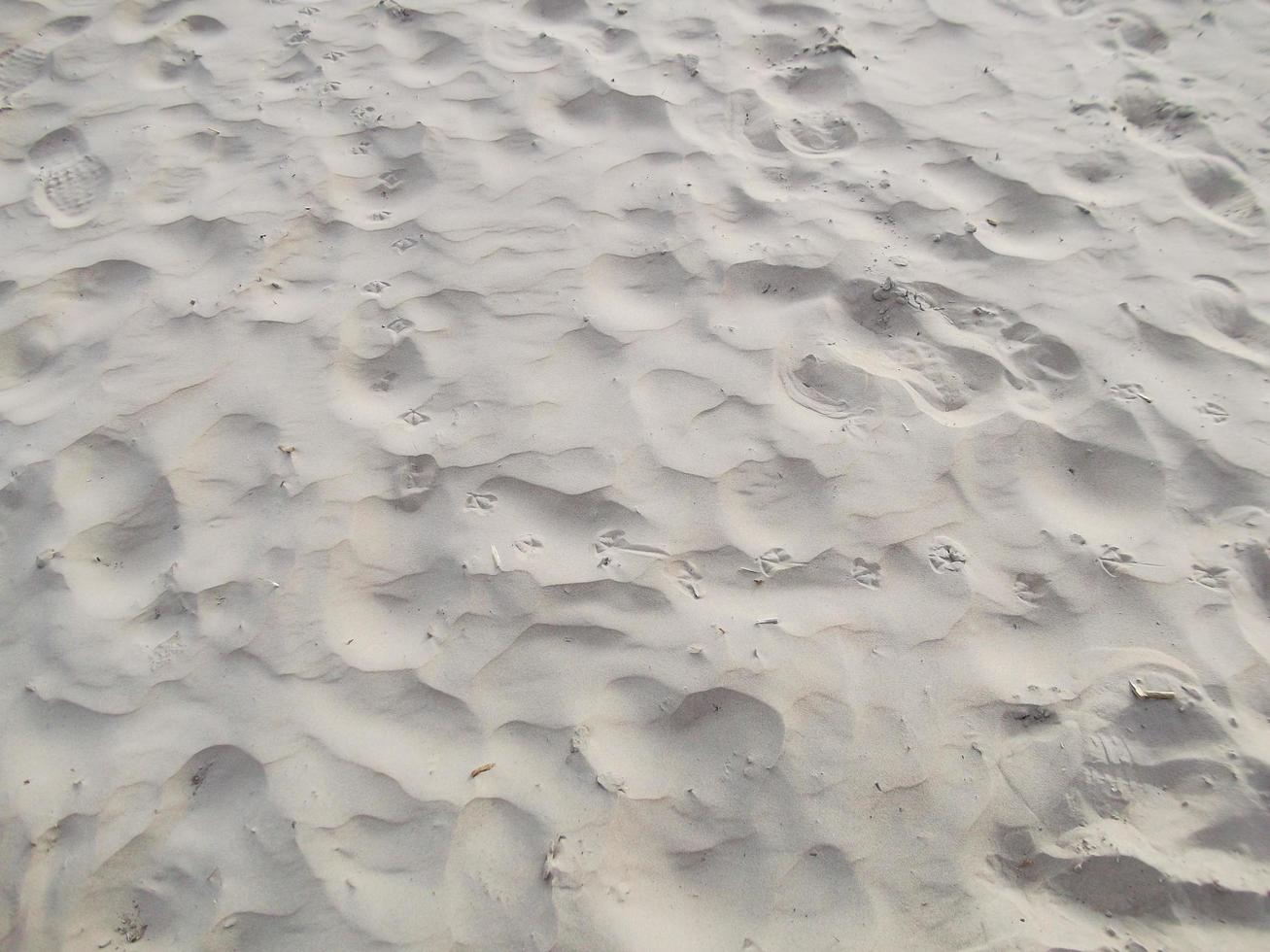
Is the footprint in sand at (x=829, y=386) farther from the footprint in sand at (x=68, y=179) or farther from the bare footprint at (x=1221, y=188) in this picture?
the footprint in sand at (x=68, y=179)

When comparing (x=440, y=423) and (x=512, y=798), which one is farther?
(x=440, y=423)

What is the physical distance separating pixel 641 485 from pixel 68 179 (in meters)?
2.32

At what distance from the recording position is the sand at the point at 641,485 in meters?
1.77

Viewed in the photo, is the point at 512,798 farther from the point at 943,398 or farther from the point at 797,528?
the point at 943,398

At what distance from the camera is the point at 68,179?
118 inches

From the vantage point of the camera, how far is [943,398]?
241 centimetres

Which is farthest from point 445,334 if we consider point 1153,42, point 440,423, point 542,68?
point 1153,42

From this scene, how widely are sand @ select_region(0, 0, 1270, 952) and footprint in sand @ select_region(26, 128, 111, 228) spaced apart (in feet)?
0.07

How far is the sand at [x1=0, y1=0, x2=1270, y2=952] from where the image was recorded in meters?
1.77

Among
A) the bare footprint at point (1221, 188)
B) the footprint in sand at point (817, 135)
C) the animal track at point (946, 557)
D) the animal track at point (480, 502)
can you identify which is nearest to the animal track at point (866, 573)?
the animal track at point (946, 557)

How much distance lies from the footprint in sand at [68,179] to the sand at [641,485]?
2cm

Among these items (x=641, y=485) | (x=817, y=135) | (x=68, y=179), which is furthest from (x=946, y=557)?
(x=68, y=179)

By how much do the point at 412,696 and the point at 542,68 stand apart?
2.40m

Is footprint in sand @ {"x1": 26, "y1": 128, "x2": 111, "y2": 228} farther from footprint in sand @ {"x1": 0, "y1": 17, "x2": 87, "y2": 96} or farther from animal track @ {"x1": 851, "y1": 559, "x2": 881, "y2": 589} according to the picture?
animal track @ {"x1": 851, "y1": 559, "x2": 881, "y2": 589}
